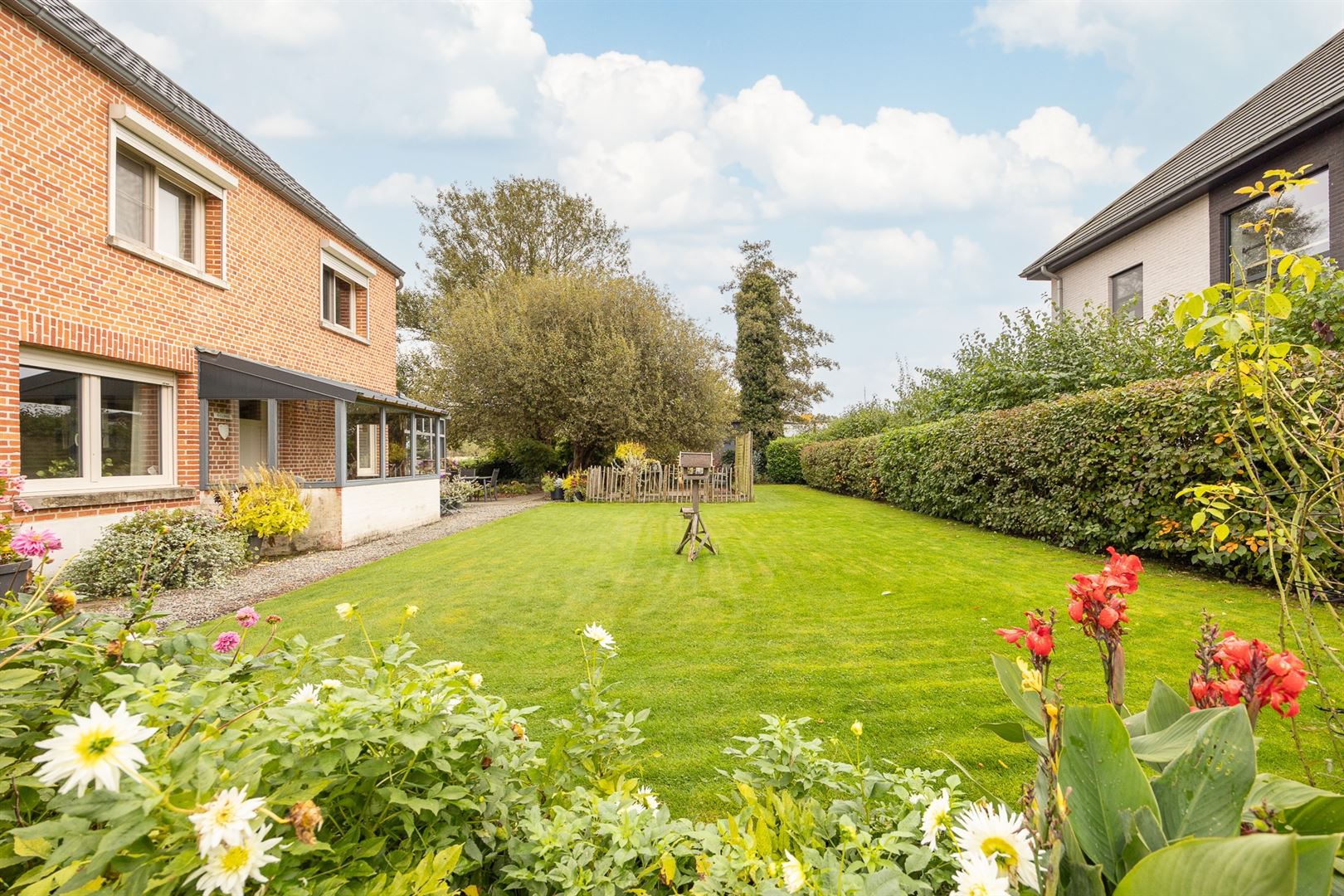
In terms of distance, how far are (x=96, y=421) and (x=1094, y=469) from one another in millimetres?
12554

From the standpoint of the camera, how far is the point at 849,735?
3.04 meters

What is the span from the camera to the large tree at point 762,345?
3120 cm

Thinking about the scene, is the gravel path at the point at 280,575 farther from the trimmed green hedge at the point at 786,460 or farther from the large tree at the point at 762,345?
the large tree at the point at 762,345

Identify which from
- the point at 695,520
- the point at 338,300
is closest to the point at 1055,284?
the point at 695,520

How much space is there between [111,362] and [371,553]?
405cm

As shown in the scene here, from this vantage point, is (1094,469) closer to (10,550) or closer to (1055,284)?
(10,550)

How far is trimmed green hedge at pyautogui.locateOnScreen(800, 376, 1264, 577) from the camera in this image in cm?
593

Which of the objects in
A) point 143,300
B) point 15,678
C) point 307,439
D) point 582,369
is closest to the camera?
point 15,678

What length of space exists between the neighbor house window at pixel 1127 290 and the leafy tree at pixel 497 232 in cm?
2004

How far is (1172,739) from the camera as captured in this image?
1.06 m

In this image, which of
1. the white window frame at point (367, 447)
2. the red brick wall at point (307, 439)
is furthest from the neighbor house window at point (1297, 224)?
the white window frame at point (367, 447)

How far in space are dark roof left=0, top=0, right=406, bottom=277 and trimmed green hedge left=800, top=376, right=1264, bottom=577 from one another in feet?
41.6

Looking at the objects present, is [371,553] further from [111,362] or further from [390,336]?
[390,336]

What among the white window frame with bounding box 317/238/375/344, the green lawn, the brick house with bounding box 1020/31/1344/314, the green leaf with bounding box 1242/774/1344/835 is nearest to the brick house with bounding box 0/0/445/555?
the white window frame with bounding box 317/238/375/344
